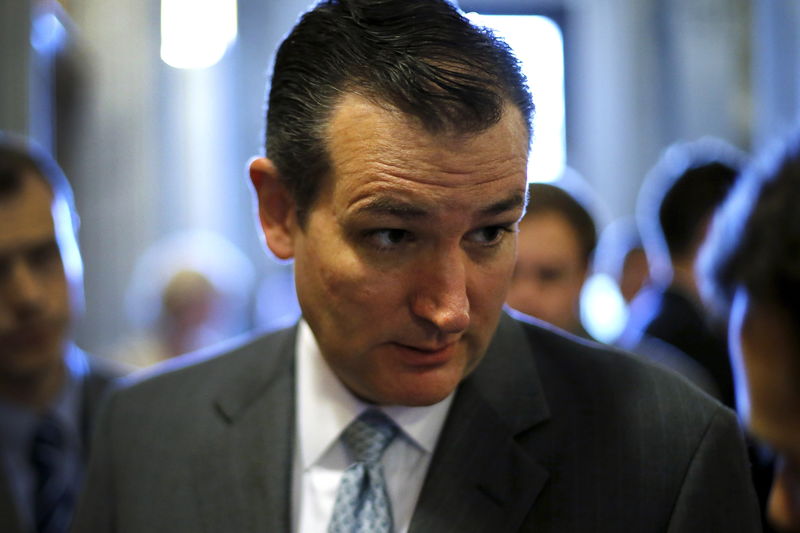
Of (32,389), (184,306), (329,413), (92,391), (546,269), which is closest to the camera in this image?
(329,413)

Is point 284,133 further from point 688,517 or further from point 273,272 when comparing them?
point 273,272

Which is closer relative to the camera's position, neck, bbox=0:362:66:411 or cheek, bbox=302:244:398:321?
cheek, bbox=302:244:398:321

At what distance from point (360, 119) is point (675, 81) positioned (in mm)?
6305

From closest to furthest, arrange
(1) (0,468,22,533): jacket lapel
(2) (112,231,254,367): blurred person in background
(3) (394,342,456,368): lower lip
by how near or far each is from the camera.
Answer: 1. (3) (394,342,456,368): lower lip
2. (1) (0,468,22,533): jacket lapel
3. (2) (112,231,254,367): blurred person in background

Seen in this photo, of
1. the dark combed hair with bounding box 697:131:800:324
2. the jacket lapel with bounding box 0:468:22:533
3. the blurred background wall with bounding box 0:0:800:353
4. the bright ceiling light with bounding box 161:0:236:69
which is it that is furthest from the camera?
the bright ceiling light with bounding box 161:0:236:69

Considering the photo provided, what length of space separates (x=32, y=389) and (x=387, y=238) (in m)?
1.67

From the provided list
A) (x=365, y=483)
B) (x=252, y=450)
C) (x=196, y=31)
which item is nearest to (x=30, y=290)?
(x=252, y=450)

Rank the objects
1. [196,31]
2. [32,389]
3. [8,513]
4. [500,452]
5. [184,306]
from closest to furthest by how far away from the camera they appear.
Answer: [500,452]
[8,513]
[32,389]
[184,306]
[196,31]

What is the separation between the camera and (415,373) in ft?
4.91

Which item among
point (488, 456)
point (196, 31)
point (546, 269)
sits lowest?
point (196, 31)

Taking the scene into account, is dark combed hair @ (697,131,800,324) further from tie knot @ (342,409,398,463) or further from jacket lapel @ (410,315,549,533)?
tie knot @ (342,409,398,463)

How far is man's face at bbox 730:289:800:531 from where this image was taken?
4.25ft

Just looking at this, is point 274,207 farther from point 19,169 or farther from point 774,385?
point 19,169

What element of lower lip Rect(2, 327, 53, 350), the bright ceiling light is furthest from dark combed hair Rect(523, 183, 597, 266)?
the bright ceiling light
